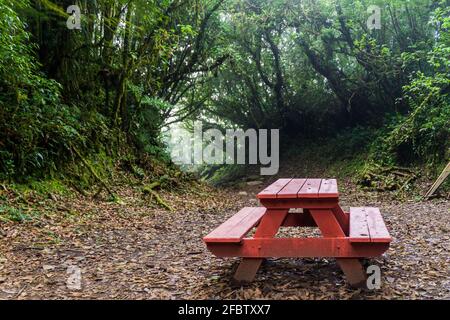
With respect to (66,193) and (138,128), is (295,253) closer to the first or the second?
(66,193)

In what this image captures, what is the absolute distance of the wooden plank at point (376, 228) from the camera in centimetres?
292

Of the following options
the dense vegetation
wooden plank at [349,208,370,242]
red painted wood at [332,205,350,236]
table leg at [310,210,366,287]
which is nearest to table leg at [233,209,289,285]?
table leg at [310,210,366,287]

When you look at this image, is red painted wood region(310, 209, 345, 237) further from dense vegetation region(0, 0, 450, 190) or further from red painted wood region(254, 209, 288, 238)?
dense vegetation region(0, 0, 450, 190)

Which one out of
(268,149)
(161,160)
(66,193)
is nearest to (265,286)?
(66,193)

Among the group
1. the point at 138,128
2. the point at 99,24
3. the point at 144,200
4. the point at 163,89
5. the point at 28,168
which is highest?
the point at 99,24

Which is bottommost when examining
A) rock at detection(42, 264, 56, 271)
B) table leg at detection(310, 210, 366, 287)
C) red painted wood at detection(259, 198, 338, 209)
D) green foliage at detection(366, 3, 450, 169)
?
rock at detection(42, 264, 56, 271)

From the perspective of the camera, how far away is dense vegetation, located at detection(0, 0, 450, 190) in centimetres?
729

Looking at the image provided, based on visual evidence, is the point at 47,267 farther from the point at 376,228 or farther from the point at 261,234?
the point at 376,228

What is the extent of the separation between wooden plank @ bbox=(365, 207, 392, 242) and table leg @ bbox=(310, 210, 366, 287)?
10.4 inches

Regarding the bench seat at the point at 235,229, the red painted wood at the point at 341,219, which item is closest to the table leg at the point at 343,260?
the bench seat at the point at 235,229

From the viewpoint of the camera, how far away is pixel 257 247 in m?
3.21

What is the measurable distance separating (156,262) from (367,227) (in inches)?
89.6

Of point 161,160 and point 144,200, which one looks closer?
point 144,200

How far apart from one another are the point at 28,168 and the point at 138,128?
5.20 meters
